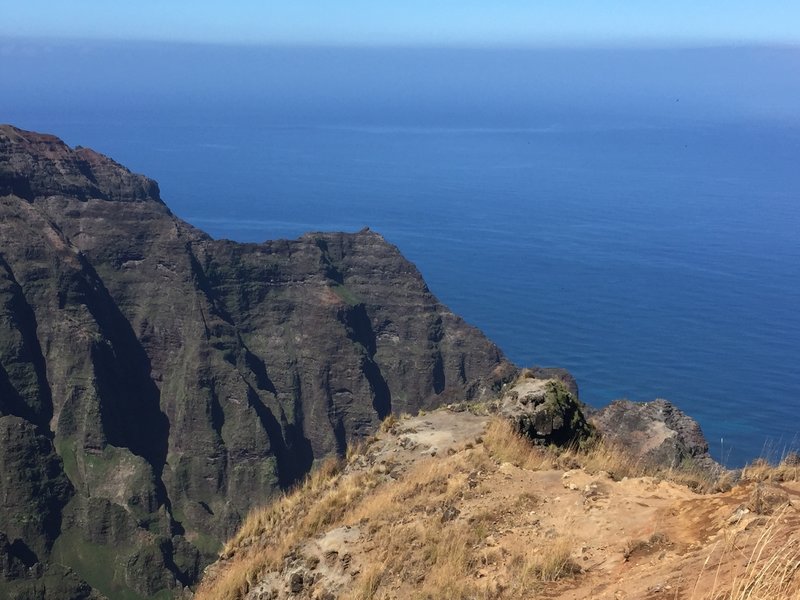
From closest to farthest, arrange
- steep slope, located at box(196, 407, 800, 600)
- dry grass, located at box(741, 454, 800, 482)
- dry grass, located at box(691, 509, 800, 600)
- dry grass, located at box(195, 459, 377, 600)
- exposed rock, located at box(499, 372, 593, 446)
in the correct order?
dry grass, located at box(691, 509, 800, 600) < steep slope, located at box(196, 407, 800, 600) < dry grass, located at box(741, 454, 800, 482) < dry grass, located at box(195, 459, 377, 600) < exposed rock, located at box(499, 372, 593, 446)

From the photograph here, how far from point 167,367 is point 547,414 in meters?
61.6

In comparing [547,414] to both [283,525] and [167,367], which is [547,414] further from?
[167,367]

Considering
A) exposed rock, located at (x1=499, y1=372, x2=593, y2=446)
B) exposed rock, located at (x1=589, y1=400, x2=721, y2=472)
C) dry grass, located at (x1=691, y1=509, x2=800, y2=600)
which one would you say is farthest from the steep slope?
exposed rock, located at (x1=589, y1=400, x2=721, y2=472)

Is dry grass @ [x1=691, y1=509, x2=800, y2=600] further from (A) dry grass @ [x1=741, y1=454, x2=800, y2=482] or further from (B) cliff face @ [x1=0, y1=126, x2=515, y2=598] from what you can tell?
(B) cliff face @ [x1=0, y1=126, x2=515, y2=598]

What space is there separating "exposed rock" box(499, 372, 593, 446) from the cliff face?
39081 mm

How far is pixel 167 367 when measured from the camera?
72.6 metres

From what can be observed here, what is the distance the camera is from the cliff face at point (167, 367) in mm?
54062

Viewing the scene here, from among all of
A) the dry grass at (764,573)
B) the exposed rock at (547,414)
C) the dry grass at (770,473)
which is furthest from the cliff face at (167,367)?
the dry grass at (764,573)

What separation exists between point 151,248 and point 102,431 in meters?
19.0

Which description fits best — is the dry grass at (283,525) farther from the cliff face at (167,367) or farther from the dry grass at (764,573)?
the cliff face at (167,367)

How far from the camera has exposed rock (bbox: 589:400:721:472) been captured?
22562 mm

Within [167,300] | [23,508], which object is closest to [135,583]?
[23,508]

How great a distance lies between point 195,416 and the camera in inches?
2635

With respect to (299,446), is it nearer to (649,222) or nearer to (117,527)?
(117,527)
